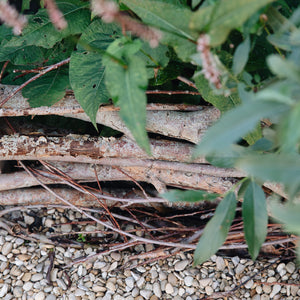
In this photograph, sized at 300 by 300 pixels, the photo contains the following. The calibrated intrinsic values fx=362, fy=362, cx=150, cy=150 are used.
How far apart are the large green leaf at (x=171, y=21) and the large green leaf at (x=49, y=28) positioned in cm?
56

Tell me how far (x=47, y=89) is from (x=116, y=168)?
1.21ft

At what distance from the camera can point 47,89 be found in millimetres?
1187

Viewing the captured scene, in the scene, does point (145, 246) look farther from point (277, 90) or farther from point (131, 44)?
point (277, 90)

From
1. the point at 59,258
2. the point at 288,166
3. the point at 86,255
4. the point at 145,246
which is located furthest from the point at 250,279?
the point at 288,166

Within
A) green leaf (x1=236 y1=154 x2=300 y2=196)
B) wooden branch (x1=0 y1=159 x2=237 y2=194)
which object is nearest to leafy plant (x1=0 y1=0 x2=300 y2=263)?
green leaf (x1=236 y1=154 x2=300 y2=196)

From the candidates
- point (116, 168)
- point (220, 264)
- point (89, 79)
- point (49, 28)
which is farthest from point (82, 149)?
point (220, 264)

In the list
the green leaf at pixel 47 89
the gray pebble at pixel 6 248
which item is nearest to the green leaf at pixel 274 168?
the green leaf at pixel 47 89

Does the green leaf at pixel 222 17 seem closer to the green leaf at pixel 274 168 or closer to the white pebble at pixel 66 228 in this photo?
the green leaf at pixel 274 168

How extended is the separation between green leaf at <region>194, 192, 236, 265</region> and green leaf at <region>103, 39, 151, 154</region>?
20 centimetres

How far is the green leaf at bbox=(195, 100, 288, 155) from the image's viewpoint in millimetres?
447

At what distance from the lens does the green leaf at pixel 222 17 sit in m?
0.51

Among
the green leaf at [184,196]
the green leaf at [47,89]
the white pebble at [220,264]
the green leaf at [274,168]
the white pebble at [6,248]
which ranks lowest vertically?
the white pebble at [6,248]

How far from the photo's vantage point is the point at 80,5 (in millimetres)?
1221

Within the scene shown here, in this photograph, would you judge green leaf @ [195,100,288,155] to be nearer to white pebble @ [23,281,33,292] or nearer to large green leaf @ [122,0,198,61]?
large green leaf @ [122,0,198,61]
